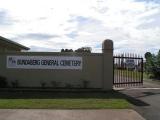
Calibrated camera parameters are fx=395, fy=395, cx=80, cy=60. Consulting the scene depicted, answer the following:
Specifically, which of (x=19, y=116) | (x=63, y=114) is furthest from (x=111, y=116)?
(x=19, y=116)

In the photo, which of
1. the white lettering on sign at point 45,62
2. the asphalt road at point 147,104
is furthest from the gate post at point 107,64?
the asphalt road at point 147,104

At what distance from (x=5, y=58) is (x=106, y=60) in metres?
5.83

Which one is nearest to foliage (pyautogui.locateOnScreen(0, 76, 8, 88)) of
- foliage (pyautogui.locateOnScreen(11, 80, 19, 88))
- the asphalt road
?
foliage (pyautogui.locateOnScreen(11, 80, 19, 88))

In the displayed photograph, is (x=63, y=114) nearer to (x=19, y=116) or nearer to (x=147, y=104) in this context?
(x=19, y=116)

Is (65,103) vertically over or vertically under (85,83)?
under

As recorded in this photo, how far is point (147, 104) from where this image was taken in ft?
53.9

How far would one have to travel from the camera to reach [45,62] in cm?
2264

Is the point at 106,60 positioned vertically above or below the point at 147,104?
above

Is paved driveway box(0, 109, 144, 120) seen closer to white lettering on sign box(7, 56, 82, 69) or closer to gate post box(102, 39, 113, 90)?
gate post box(102, 39, 113, 90)

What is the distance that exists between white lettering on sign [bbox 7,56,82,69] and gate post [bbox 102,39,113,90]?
1.43 m

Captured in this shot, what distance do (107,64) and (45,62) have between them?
11.6ft

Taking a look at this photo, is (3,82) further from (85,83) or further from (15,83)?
(85,83)

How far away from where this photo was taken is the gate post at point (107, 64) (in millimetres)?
22203

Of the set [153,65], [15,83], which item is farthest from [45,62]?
[153,65]
